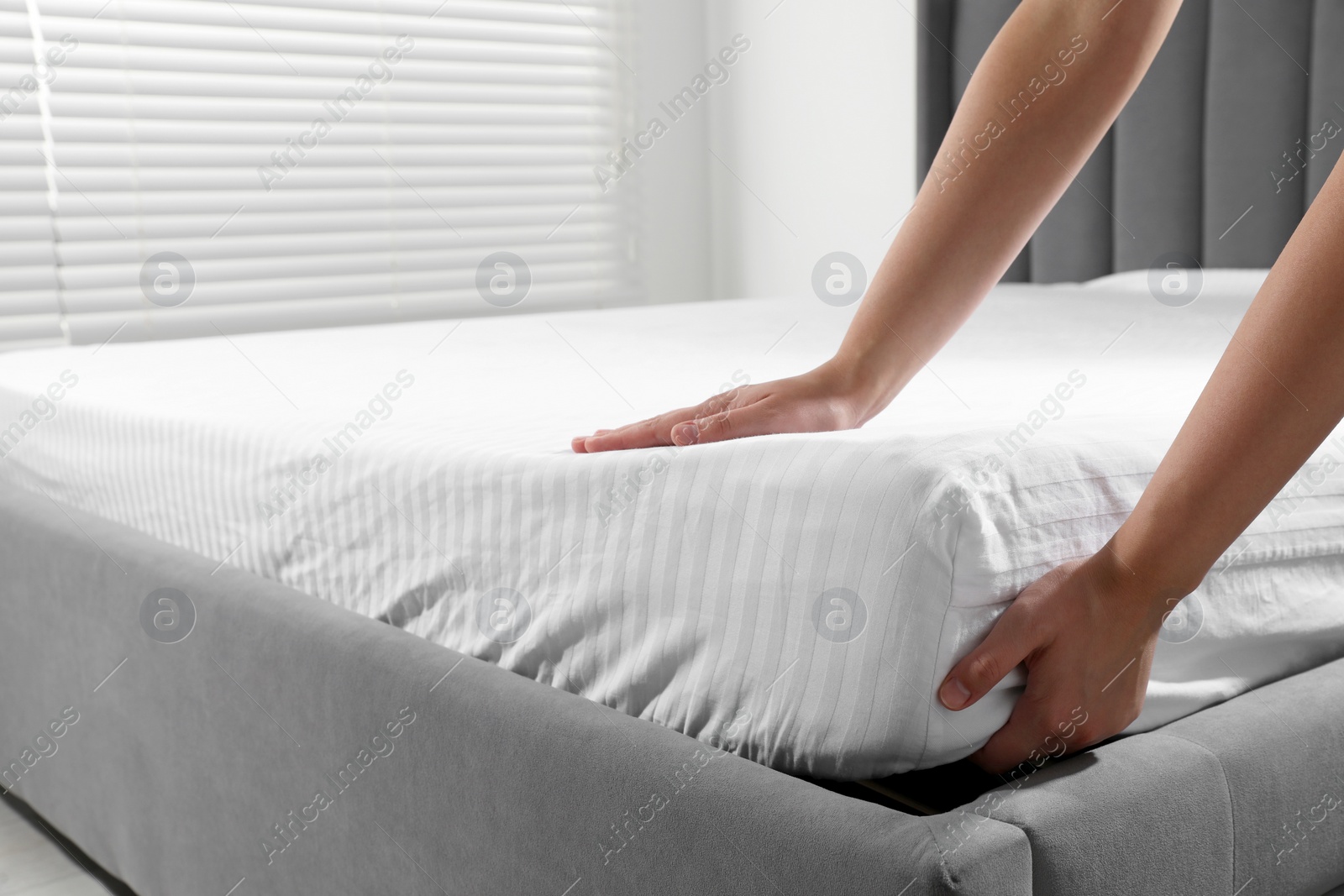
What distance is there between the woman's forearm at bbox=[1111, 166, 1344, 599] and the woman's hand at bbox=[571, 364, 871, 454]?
26 centimetres

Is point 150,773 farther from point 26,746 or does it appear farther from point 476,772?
point 476,772

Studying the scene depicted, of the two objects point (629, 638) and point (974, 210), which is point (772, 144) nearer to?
point (974, 210)

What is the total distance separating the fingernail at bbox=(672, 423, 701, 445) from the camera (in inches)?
32.7

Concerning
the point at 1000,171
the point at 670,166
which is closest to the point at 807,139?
the point at 670,166

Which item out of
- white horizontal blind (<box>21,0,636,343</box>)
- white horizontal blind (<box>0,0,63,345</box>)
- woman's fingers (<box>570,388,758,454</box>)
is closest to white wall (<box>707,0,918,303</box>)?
white horizontal blind (<box>21,0,636,343</box>)

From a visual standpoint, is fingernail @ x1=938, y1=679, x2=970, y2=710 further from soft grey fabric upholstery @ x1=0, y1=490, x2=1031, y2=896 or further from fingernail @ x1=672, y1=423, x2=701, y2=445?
fingernail @ x1=672, y1=423, x2=701, y2=445

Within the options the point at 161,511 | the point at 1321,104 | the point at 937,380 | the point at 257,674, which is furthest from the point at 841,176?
the point at 257,674

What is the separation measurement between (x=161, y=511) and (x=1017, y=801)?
1032mm

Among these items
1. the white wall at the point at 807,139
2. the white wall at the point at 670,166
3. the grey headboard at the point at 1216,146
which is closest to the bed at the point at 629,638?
the grey headboard at the point at 1216,146

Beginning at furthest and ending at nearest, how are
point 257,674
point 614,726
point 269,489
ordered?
point 269,489, point 257,674, point 614,726

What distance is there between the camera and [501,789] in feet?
2.56

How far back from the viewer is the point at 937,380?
1.30 m

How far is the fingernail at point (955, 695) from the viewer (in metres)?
0.62

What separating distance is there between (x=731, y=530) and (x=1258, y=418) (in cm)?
30
